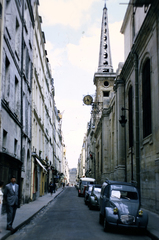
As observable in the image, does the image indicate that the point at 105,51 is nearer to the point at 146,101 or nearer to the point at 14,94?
the point at 146,101

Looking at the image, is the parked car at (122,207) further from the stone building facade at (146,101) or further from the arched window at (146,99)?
→ the arched window at (146,99)

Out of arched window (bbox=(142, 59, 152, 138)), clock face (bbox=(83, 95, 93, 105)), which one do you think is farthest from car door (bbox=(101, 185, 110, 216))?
clock face (bbox=(83, 95, 93, 105))

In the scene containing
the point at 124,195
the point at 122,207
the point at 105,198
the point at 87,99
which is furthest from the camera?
the point at 87,99

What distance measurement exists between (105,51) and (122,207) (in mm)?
71556

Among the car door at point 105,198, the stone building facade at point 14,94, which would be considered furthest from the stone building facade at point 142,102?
the stone building facade at point 14,94

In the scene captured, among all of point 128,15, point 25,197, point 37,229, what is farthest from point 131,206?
point 128,15

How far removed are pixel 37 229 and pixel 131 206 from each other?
359cm

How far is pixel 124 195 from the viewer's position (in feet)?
44.5

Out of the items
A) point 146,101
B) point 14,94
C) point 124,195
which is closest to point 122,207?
point 124,195

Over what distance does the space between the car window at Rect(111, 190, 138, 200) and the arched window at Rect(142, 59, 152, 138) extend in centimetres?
1016

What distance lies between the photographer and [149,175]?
71.8 ft

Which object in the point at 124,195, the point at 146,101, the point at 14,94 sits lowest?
the point at 124,195

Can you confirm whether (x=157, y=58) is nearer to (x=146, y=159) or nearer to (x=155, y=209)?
(x=146, y=159)

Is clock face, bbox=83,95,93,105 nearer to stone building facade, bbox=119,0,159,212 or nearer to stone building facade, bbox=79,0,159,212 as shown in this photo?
stone building facade, bbox=79,0,159,212
